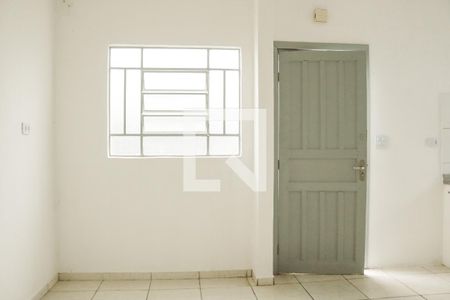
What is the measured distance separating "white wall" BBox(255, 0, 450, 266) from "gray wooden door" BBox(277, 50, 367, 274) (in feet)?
0.76

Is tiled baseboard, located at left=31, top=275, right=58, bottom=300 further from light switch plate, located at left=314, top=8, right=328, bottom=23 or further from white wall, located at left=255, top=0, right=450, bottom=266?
light switch plate, located at left=314, top=8, right=328, bottom=23

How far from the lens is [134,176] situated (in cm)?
357

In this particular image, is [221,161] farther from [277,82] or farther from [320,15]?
[320,15]

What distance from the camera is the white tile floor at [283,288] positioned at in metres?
3.16

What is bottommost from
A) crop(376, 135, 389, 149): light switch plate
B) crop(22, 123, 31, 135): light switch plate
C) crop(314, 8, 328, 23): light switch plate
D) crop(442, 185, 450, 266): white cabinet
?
crop(442, 185, 450, 266): white cabinet

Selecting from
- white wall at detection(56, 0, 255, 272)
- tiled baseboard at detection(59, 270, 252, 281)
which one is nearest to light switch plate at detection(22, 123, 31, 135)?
white wall at detection(56, 0, 255, 272)

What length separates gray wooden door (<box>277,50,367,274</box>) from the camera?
3637 mm

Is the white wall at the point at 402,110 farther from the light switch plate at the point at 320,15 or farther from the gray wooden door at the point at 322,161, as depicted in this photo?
the gray wooden door at the point at 322,161

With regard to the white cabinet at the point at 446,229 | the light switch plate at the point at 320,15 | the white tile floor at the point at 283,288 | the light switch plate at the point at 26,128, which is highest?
the light switch plate at the point at 320,15

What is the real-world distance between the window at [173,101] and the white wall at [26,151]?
601 mm

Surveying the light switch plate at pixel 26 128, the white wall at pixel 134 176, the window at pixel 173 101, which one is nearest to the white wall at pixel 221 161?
the white wall at pixel 134 176

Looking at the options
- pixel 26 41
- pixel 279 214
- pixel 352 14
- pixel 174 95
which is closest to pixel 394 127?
pixel 352 14

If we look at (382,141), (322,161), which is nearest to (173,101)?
(322,161)

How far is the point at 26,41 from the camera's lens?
292 centimetres
